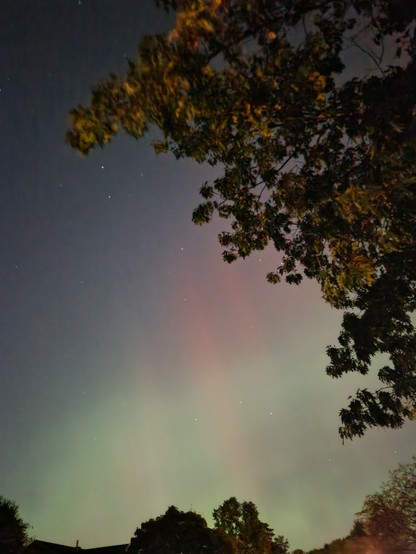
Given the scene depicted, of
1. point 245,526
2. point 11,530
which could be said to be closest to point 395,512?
point 245,526

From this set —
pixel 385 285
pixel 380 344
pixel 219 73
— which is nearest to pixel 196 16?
pixel 219 73

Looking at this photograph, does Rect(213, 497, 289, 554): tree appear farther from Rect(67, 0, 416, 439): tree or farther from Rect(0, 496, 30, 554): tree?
Rect(67, 0, 416, 439): tree

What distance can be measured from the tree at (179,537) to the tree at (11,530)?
689 inches

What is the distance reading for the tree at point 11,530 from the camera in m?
23.4

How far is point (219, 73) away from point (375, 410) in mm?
13143

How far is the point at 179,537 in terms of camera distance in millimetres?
38188

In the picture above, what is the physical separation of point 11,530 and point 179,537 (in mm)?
19840

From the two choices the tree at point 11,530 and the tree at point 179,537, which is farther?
the tree at point 179,537

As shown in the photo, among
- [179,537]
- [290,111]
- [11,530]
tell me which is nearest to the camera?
[290,111]

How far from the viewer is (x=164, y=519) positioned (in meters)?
39.9

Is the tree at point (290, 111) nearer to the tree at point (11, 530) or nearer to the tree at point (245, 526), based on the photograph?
the tree at point (11, 530)

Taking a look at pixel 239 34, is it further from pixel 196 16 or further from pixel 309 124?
pixel 309 124

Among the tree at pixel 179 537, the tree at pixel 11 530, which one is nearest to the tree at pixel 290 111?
the tree at pixel 11 530

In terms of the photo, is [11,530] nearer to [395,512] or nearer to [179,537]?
[179,537]
